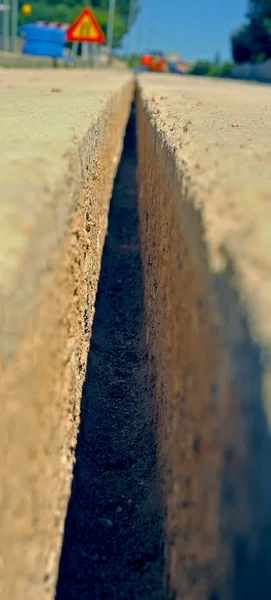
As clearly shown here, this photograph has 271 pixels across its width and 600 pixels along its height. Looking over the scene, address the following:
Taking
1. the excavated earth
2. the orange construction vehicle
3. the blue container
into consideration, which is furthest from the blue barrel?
the excavated earth

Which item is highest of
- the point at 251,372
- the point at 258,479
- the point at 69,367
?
the point at 251,372

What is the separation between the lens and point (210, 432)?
4.66 ft

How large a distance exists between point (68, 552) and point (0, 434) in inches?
25.8

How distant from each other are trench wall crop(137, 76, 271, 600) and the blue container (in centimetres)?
2702

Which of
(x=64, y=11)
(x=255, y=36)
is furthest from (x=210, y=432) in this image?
(x=64, y=11)

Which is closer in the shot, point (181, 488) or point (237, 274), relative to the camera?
point (237, 274)

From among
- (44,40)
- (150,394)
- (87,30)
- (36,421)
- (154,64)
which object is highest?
(87,30)

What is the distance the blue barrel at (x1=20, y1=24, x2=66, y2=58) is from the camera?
2712cm

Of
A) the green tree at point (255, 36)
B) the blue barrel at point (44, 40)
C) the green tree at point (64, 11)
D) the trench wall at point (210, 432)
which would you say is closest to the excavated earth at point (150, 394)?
the trench wall at point (210, 432)

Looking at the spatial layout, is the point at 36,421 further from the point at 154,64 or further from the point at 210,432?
the point at 154,64

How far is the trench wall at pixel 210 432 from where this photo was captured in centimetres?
123

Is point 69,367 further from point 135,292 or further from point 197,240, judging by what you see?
point 135,292

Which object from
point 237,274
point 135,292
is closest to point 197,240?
point 237,274

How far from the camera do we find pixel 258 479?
1.22 m
